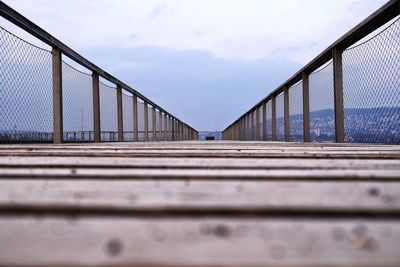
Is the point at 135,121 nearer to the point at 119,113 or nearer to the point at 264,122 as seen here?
the point at 119,113

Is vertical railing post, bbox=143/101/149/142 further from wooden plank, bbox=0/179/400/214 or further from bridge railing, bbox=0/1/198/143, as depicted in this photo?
wooden plank, bbox=0/179/400/214

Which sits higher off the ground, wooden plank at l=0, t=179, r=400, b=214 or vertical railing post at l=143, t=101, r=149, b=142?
vertical railing post at l=143, t=101, r=149, b=142

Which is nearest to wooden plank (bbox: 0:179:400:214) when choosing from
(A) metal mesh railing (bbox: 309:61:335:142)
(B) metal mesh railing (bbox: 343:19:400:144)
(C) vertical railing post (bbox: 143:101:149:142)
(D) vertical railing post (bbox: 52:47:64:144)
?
(B) metal mesh railing (bbox: 343:19:400:144)

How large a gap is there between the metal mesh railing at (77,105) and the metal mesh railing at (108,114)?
434 mm

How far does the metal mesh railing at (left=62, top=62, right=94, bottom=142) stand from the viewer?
15.1ft

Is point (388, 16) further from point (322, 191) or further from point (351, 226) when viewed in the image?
point (351, 226)

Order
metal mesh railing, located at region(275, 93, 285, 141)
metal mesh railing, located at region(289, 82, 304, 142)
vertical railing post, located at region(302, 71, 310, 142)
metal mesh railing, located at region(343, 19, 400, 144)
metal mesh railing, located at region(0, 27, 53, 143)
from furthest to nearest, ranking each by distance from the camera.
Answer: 1. metal mesh railing, located at region(275, 93, 285, 141)
2. metal mesh railing, located at region(289, 82, 304, 142)
3. vertical railing post, located at region(302, 71, 310, 142)
4. metal mesh railing, located at region(0, 27, 53, 143)
5. metal mesh railing, located at region(343, 19, 400, 144)

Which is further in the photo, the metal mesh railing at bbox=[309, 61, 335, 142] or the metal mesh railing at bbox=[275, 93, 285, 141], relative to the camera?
the metal mesh railing at bbox=[275, 93, 285, 141]

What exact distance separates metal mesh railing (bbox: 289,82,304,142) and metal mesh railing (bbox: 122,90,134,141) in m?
3.49

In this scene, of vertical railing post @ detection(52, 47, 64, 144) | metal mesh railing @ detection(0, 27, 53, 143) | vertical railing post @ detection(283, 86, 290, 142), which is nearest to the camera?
metal mesh railing @ detection(0, 27, 53, 143)

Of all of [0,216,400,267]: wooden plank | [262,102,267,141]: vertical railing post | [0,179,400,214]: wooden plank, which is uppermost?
[262,102,267,141]: vertical railing post


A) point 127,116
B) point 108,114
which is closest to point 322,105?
point 108,114

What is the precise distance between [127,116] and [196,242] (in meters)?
7.69

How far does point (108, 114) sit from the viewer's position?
6551 mm
